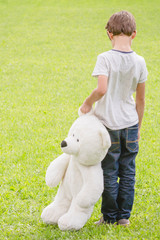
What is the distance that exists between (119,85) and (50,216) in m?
1.31

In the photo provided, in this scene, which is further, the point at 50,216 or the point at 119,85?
the point at 50,216

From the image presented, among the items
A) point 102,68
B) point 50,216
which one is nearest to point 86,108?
point 102,68

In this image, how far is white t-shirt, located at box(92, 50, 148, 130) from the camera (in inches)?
120

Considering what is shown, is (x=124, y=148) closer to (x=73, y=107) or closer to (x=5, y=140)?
(x=5, y=140)

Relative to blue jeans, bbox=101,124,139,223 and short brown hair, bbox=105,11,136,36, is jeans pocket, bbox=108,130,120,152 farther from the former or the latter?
short brown hair, bbox=105,11,136,36

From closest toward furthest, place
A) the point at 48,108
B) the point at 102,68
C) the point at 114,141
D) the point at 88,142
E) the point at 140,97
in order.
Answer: the point at 102,68, the point at 88,142, the point at 114,141, the point at 140,97, the point at 48,108

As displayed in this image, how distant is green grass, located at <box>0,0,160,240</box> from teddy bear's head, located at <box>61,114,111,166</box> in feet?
2.27

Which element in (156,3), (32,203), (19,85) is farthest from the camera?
(156,3)

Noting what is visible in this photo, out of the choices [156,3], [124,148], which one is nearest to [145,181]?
[124,148]

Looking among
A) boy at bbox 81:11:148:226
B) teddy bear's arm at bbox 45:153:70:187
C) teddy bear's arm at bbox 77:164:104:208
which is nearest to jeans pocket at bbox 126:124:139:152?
boy at bbox 81:11:148:226

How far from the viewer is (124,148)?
10.9ft

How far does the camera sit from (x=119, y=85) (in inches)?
124

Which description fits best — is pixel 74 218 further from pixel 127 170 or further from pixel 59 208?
pixel 127 170

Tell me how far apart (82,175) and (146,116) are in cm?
387
